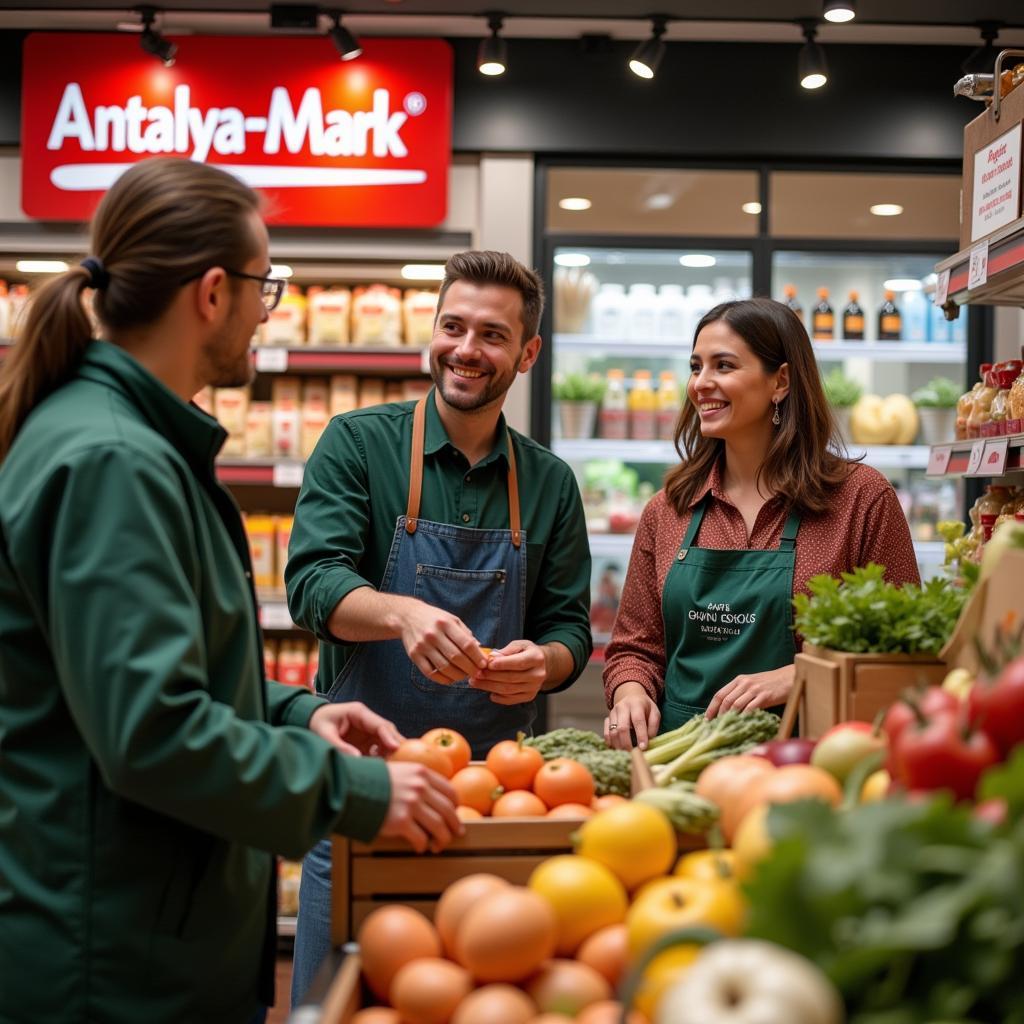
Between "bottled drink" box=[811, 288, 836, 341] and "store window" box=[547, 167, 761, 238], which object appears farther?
"bottled drink" box=[811, 288, 836, 341]

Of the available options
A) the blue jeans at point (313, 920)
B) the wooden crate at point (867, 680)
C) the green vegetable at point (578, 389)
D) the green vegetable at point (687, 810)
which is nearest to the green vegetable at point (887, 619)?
the wooden crate at point (867, 680)

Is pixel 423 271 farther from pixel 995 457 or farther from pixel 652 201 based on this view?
pixel 995 457

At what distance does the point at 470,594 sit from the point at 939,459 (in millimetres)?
1226

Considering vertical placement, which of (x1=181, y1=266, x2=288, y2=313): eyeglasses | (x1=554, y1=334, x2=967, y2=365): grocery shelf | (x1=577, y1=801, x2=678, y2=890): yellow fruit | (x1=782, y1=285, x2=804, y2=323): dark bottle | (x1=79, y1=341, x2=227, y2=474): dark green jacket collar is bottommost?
(x1=577, y1=801, x2=678, y2=890): yellow fruit

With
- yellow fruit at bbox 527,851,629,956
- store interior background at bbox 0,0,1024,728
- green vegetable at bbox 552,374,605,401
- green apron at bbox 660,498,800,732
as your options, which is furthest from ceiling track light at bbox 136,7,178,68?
yellow fruit at bbox 527,851,629,956

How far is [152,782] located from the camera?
47.1 inches

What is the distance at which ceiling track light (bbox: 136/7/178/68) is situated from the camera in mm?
4258

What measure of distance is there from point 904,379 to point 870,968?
4.63 meters

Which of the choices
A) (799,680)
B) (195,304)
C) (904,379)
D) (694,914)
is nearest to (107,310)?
(195,304)

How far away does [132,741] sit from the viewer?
118cm

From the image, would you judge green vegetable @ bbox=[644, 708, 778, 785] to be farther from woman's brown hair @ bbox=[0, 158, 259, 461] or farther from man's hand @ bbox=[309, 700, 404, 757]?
woman's brown hair @ bbox=[0, 158, 259, 461]

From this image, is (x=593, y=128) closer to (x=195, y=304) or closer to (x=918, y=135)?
(x=918, y=135)

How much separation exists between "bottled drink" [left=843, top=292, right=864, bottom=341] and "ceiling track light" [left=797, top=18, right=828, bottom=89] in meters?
0.98

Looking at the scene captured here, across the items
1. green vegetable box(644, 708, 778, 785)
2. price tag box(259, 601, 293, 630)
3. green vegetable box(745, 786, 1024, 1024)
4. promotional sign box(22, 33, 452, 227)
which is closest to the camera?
green vegetable box(745, 786, 1024, 1024)
